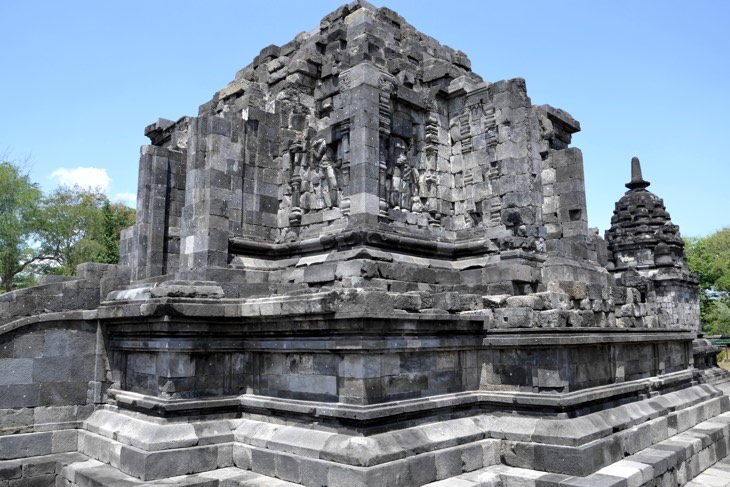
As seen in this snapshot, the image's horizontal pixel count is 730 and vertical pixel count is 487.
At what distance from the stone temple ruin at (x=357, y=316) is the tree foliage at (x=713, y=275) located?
40.1 metres

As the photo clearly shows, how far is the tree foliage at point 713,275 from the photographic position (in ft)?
155

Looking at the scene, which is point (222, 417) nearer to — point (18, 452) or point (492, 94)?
point (18, 452)

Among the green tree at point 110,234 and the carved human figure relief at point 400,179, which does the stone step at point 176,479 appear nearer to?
the carved human figure relief at point 400,179

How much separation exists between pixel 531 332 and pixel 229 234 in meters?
5.45

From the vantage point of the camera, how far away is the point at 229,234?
34.0 ft

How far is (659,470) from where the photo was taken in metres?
8.77

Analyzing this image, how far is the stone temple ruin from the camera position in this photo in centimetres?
789

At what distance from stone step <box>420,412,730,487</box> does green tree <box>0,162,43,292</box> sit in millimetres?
33976

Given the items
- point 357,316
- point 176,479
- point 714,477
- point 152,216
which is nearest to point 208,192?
point 152,216

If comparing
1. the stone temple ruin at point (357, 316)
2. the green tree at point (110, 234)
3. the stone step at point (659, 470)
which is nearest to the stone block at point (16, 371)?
the stone temple ruin at point (357, 316)

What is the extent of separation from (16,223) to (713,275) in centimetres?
5399

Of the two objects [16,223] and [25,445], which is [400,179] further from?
[16,223]

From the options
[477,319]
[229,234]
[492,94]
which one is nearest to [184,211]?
[229,234]

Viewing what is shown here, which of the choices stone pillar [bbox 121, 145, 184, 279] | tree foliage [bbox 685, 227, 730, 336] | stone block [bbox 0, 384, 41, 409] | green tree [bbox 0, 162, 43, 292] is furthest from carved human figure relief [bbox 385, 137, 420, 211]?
tree foliage [bbox 685, 227, 730, 336]
